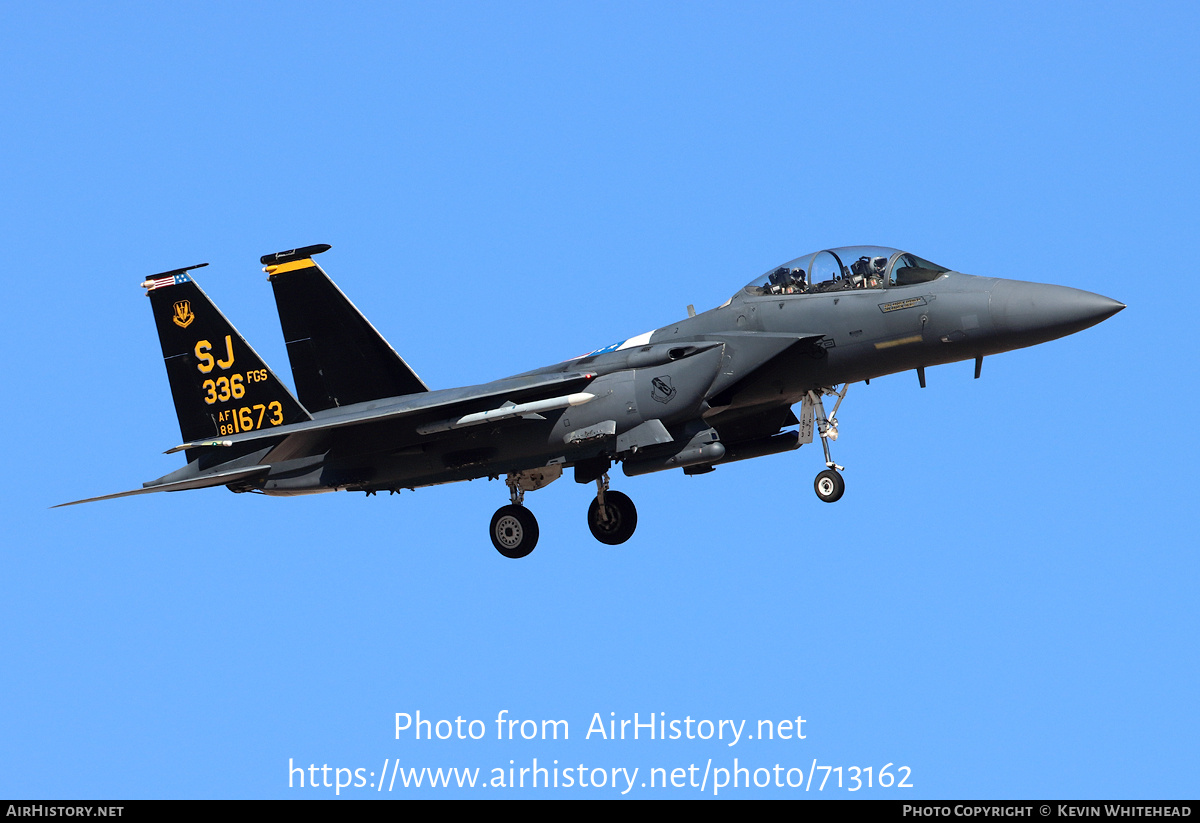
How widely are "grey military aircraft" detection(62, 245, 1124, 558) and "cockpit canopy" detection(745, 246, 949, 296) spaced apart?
0.07ft

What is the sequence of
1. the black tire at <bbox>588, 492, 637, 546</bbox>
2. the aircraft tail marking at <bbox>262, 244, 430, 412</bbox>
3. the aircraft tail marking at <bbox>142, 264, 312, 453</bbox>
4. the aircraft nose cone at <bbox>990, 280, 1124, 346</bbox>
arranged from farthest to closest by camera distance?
the aircraft tail marking at <bbox>262, 244, 430, 412</bbox>, the aircraft tail marking at <bbox>142, 264, 312, 453</bbox>, the black tire at <bbox>588, 492, 637, 546</bbox>, the aircraft nose cone at <bbox>990, 280, 1124, 346</bbox>

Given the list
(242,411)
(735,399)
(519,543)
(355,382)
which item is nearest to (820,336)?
(735,399)

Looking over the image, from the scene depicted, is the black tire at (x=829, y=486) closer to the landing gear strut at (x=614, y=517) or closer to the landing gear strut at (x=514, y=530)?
the landing gear strut at (x=614, y=517)

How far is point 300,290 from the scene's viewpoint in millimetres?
24906

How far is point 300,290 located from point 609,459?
5.63 meters

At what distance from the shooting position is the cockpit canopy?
2156 cm

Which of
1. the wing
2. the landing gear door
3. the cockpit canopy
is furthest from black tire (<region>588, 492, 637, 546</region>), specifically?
the cockpit canopy

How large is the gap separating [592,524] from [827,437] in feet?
12.4

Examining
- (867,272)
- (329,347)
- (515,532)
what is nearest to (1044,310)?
(867,272)

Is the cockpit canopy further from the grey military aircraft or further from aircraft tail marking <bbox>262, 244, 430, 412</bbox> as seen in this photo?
aircraft tail marking <bbox>262, 244, 430, 412</bbox>

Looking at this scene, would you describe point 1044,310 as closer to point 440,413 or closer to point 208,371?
point 440,413

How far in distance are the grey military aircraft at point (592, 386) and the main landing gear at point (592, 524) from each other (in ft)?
0.09

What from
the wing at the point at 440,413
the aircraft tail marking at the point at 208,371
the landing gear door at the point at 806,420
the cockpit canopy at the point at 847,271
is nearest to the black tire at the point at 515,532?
the wing at the point at 440,413

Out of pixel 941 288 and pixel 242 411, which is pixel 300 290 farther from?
pixel 941 288
